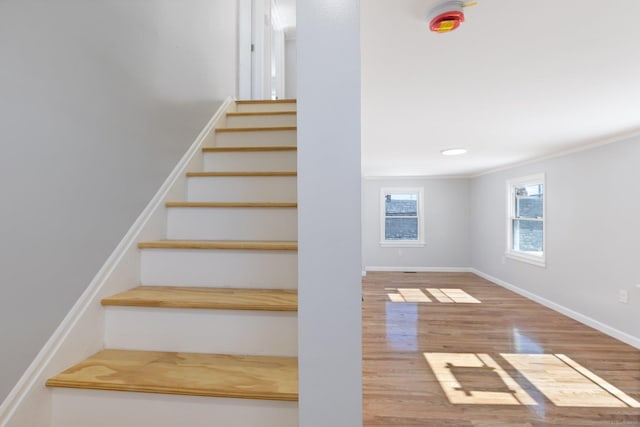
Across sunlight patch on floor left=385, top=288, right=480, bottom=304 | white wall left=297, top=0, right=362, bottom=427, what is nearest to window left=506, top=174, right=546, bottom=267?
sunlight patch on floor left=385, top=288, right=480, bottom=304

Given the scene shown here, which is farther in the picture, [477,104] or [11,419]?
[477,104]

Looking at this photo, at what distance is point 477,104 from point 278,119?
1451 millimetres

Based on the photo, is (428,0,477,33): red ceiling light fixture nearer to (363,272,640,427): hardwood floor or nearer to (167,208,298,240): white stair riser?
(167,208,298,240): white stair riser

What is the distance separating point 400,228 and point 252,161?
6157mm

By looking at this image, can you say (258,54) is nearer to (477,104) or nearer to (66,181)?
(477,104)

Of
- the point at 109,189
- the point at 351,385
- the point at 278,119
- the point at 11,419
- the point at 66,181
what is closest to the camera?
the point at 351,385

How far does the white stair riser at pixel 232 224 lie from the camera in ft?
4.84

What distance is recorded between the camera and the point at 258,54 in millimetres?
3584

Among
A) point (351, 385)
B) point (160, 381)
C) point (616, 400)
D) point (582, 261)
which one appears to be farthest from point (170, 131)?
point (582, 261)

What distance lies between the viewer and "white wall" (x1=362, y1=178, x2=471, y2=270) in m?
7.39

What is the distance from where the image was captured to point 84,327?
1059 millimetres

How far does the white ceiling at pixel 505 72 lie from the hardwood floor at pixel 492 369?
212cm

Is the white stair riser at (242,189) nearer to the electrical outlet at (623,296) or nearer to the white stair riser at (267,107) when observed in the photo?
the white stair riser at (267,107)

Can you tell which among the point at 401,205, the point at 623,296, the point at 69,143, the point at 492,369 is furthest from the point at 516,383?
the point at 401,205
